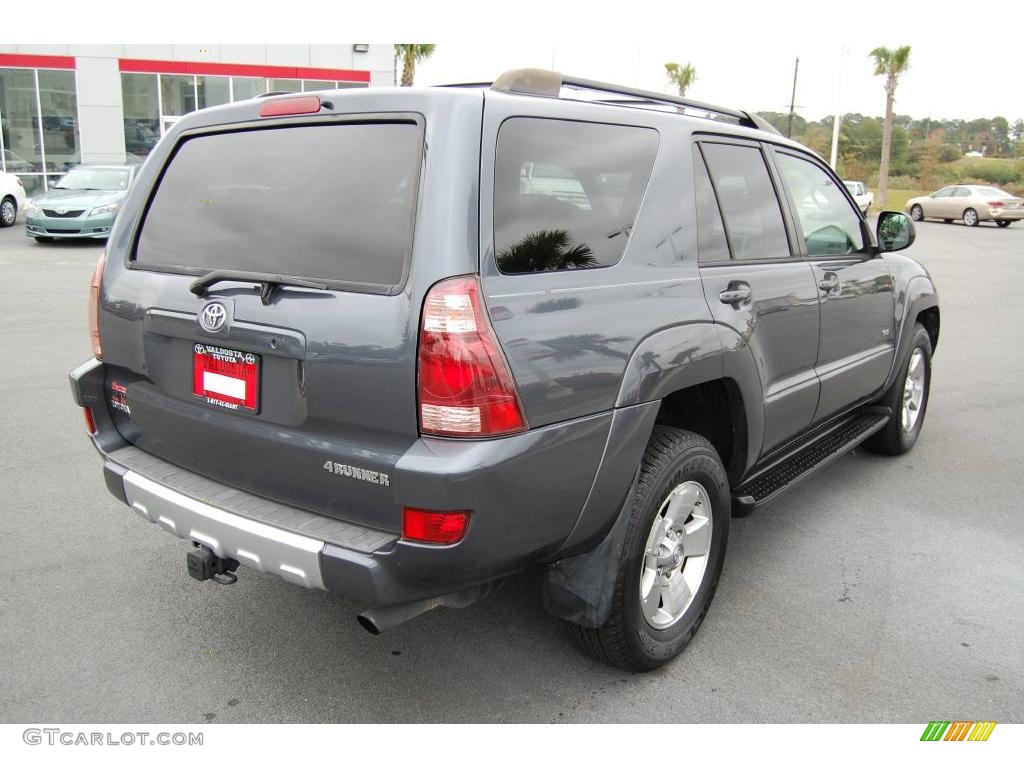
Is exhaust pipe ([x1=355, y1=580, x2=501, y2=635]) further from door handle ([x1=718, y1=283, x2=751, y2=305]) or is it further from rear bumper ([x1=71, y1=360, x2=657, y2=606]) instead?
door handle ([x1=718, y1=283, x2=751, y2=305])

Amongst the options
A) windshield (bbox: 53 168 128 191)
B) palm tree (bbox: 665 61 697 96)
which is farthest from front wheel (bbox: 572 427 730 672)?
palm tree (bbox: 665 61 697 96)

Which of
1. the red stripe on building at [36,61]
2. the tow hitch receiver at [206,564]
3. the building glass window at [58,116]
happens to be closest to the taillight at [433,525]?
the tow hitch receiver at [206,564]

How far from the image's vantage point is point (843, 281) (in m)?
4.07

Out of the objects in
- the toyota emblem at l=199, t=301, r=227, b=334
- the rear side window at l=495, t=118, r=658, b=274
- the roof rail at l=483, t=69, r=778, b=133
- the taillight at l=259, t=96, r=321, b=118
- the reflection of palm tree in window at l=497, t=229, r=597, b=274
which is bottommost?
the toyota emblem at l=199, t=301, r=227, b=334

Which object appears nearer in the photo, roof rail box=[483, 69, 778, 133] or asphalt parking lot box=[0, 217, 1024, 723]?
roof rail box=[483, 69, 778, 133]

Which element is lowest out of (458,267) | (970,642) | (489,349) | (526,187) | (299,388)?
(970,642)

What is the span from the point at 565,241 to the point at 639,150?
1.93ft

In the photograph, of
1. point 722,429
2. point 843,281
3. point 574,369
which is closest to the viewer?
point 574,369

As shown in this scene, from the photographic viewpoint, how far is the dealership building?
23703 mm

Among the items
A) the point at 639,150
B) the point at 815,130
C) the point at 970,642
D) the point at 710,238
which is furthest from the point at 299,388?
the point at 815,130

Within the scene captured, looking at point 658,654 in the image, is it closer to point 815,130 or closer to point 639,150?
point 639,150

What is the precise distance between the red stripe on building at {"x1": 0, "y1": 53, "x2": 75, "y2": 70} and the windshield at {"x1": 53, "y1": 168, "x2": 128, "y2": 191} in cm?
928

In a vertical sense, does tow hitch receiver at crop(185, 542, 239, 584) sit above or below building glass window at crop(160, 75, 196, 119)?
below

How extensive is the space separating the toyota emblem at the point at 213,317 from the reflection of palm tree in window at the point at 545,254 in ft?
2.93
